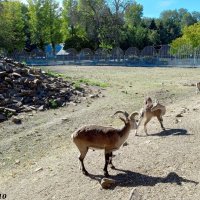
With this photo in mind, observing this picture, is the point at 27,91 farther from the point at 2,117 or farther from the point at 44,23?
the point at 44,23

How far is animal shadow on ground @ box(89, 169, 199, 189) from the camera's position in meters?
7.86

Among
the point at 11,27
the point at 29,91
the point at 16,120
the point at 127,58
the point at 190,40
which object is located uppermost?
the point at 11,27

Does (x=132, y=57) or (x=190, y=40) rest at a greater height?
(x=190, y=40)

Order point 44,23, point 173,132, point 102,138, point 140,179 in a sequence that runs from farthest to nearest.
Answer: point 44,23 < point 173,132 < point 102,138 < point 140,179

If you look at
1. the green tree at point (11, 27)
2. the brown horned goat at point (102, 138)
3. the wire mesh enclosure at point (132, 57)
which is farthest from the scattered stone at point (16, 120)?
the green tree at point (11, 27)

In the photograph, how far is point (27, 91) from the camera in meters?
19.0

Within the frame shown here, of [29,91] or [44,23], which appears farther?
[44,23]

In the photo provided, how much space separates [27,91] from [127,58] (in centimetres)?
4389

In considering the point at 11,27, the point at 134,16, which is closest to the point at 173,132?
the point at 11,27

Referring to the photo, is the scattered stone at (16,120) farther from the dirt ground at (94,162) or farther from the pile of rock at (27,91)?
the pile of rock at (27,91)

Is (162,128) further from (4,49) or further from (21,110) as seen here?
(4,49)

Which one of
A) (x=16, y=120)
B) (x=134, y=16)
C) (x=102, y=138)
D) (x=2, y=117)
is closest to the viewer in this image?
(x=102, y=138)

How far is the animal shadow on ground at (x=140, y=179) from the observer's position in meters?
7.86

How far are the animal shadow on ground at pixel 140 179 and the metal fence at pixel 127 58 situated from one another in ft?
145
